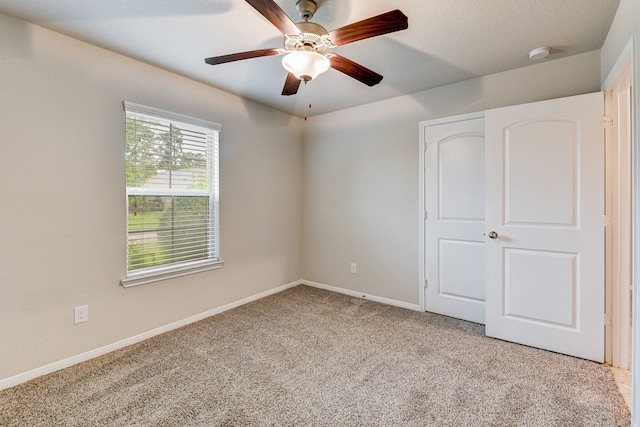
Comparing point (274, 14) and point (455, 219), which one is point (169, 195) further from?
point (455, 219)

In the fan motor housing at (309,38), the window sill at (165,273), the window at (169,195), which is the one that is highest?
the fan motor housing at (309,38)

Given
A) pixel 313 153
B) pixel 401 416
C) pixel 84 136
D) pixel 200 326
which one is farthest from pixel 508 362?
pixel 84 136

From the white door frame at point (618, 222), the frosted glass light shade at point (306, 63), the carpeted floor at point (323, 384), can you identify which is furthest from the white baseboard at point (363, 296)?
the frosted glass light shade at point (306, 63)

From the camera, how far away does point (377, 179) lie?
360cm

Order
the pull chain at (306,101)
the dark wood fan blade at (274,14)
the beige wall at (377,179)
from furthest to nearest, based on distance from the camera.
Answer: the pull chain at (306,101), the beige wall at (377,179), the dark wood fan blade at (274,14)

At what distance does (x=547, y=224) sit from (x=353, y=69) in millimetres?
1952

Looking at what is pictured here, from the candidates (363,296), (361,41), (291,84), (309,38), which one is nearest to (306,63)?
(309,38)

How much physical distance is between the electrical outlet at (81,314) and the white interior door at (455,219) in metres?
3.09

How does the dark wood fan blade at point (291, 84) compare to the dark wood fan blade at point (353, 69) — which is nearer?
the dark wood fan blade at point (353, 69)

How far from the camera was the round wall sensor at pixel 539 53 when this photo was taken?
232cm

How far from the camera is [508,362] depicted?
224cm


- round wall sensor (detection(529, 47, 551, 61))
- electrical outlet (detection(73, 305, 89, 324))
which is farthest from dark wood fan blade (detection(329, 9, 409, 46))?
electrical outlet (detection(73, 305, 89, 324))

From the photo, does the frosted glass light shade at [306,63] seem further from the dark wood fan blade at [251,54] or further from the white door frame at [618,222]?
the white door frame at [618,222]

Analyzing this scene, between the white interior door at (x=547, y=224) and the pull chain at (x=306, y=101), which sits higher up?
the pull chain at (x=306, y=101)
